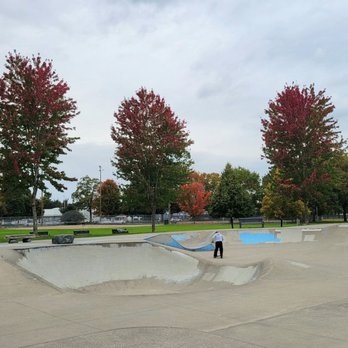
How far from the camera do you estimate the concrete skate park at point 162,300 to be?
19.5 feet

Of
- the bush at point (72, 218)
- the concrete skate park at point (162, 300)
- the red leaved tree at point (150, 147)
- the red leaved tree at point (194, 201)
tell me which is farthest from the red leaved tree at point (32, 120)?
the red leaved tree at point (194, 201)

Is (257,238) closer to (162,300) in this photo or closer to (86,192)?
(162,300)

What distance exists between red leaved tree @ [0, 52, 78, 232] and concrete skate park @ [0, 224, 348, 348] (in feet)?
37.2

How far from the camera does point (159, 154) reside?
31391 millimetres

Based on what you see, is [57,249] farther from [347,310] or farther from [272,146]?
[272,146]

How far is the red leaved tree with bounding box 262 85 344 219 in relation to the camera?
114ft

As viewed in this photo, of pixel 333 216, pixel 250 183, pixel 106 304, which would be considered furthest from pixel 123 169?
pixel 333 216

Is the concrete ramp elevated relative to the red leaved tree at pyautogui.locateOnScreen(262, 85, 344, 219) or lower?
lower

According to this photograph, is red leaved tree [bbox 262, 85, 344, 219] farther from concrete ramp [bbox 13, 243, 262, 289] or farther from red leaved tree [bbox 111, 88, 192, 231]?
concrete ramp [bbox 13, 243, 262, 289]

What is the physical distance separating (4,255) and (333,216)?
76.1 metres

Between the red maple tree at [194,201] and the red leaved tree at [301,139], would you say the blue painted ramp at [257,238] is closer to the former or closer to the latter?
the red leaved tree at [301,139]

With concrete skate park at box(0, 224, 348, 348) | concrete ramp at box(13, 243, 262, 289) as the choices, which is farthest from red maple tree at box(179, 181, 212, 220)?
concrete ramp at box(13, 243, 262, 289)

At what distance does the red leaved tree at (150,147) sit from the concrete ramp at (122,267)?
14288 mm

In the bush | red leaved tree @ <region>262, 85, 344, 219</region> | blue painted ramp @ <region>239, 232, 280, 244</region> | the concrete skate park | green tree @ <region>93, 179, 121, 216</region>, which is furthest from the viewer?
green tree @ <region>93, 179, 121, 216</region>
